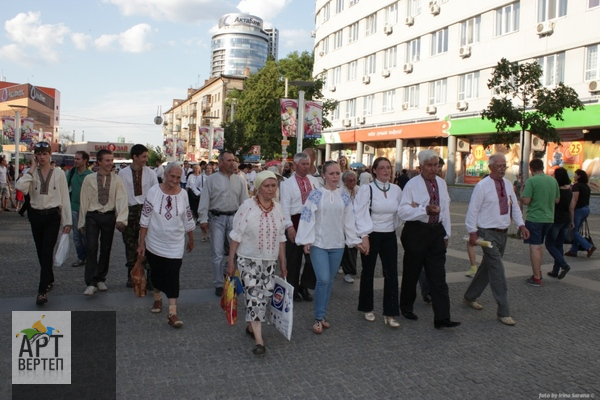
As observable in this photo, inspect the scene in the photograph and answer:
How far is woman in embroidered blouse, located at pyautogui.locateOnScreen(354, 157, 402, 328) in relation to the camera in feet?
18.8

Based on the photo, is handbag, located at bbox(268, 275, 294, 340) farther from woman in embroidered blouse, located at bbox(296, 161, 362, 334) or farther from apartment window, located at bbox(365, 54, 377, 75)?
apartment window, located at bbox(365, 54, 377, 75)

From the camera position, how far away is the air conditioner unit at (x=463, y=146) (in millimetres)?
32969

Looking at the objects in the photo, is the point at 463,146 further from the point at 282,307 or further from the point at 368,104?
the point at 282,307

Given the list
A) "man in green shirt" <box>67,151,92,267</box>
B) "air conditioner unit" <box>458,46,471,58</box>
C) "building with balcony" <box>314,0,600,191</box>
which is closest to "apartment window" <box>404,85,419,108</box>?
"building with balcony" <box>314,0,600,191</box>

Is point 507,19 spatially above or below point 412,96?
above

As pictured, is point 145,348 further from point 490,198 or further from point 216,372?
point 490,198

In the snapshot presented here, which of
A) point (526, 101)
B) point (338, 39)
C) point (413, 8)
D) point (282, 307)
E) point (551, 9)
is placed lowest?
point (282, 307)

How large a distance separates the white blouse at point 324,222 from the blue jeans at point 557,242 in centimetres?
477

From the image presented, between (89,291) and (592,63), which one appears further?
(592,63)

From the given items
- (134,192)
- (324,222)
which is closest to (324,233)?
(324,222)

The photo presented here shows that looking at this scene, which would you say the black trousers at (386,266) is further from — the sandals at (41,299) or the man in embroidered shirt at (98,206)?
the sandals at (41,299)

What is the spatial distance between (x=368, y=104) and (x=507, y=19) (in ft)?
46.4

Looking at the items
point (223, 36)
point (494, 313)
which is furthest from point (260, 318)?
point (223, 36)

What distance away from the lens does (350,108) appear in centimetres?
4391
